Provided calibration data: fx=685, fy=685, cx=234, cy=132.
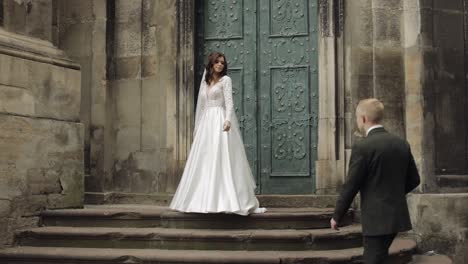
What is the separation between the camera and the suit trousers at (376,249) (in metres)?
4.76

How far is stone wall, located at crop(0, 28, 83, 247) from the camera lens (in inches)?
292

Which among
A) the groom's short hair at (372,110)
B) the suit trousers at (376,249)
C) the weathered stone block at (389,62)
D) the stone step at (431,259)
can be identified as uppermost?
the weathered stone block at (389,62)

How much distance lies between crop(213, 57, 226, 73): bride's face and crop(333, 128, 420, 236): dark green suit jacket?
126 inches

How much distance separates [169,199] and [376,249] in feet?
15.9

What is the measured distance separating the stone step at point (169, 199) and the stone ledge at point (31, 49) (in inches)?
77.3

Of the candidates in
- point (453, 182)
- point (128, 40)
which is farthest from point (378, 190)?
point (128, 40)

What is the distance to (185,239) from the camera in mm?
6977

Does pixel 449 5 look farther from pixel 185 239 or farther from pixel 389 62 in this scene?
pixel 185 239

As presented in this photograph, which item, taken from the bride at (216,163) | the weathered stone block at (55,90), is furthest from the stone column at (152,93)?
the bride at (216,163)

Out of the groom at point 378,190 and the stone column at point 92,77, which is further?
the stone column at point 92,77

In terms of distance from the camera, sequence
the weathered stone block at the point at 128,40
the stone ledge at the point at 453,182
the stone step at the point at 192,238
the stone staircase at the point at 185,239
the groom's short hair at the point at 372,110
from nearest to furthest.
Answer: the groom's short hair at the point at 372,110 → the stone staircase at the point at 185,239 → the stone step at the point at 192,238 → the stone ledge at the point at 453,182 → the weathered stone block at the point at 128,40

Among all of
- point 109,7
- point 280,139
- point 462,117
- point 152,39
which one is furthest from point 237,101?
point 462,117

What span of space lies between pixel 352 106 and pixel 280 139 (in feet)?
3.65

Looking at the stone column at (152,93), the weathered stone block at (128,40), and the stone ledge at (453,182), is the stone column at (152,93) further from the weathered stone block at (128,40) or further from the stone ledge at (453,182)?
the stone ledge at (453,182)
